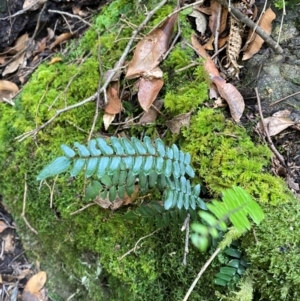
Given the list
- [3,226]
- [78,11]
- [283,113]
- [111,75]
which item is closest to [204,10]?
[111,75]

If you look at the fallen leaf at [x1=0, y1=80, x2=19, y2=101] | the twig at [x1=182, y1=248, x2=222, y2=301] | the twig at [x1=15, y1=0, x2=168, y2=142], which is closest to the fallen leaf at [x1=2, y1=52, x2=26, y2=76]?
the fallen leaf at [x1=0, y1=80, x2=19, y2=101]

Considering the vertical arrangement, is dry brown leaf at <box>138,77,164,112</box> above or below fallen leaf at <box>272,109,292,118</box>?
above

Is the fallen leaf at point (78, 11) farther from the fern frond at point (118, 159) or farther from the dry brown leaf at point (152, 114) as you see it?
the fern frond at point (118, 159)

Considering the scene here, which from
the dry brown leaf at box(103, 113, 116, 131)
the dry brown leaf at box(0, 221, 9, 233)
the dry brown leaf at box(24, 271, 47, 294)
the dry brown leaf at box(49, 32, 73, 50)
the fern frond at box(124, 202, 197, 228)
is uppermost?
the dry brown leaf at box(49, 32, 73, 50)

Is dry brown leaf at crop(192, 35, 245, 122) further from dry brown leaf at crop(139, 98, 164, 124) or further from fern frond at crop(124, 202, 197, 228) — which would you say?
fern frond at crop(124, 202, 197, 228)

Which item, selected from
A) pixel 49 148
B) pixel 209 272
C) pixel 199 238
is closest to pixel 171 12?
pixel 49 148

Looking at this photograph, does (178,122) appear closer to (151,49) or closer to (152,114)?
(152,114)

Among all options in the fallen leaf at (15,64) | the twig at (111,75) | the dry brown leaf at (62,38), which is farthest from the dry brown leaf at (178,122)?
the fallen leaf at (15,64)

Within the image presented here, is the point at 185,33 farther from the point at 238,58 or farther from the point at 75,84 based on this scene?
the point at 75,84
